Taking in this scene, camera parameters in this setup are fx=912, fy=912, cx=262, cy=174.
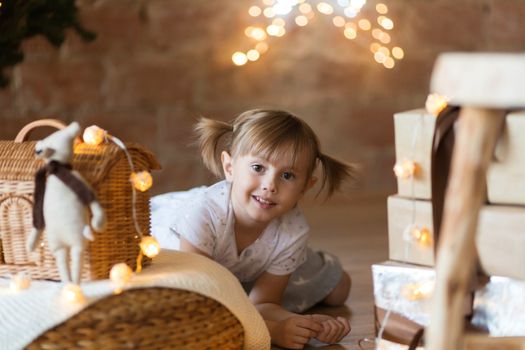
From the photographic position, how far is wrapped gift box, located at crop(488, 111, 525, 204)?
122cm

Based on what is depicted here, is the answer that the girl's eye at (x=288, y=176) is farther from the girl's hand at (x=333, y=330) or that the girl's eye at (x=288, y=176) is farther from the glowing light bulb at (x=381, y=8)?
the glowing light bulb at (x=381, y=8)

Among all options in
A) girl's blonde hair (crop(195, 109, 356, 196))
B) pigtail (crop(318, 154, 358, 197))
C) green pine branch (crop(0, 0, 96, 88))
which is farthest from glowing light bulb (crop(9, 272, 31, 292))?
green pine branch (crop(0, 0, 96, 88))

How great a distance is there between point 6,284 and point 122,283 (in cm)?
21

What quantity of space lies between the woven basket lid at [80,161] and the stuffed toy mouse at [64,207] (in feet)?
0.16

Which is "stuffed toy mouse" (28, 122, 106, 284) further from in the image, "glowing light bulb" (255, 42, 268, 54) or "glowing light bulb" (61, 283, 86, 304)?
"glowing light bulb" (255, 42, 268, 54)

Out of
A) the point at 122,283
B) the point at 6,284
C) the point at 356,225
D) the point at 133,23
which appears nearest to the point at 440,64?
the point at 122,283

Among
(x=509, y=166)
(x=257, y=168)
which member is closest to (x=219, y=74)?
(x=257, y=168)

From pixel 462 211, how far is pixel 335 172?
1036mm

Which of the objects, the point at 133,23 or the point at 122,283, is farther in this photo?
the point at 133,23

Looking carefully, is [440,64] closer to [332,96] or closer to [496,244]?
[496,244]

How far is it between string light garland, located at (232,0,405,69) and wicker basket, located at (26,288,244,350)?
6.81ft

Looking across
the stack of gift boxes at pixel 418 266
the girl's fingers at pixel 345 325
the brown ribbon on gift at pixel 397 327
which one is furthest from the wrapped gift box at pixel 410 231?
the girl's fingers at pixel 345 325

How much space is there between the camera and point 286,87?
143 inches

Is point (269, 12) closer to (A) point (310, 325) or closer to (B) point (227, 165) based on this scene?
(B) point (227, 165)
